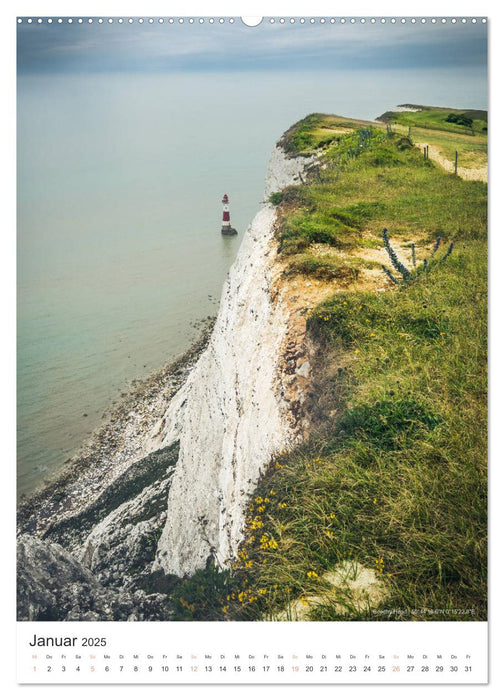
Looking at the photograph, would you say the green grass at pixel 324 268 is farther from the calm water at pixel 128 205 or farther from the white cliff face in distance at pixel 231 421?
the calm water at pixel 128 205

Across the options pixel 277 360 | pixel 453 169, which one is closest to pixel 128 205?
pixel 277 360

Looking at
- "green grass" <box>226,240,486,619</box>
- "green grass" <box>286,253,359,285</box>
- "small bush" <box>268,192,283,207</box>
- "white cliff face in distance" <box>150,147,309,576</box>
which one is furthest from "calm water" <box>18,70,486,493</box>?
"green grass" <box>226,240,486,619</box>

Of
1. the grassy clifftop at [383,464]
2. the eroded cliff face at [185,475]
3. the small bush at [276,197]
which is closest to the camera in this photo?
the grassy clifftop at [383,464]

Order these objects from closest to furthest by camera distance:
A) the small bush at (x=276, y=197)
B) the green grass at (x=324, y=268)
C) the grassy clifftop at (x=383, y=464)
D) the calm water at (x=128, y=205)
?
the grassy clifftop at (x=383, y=464) < the calm water at (x=128, y=205) < the green grass at (x=324, y=268) < the small bush at (x=276, y=197)

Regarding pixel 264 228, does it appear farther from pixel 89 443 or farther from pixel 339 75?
pixel 89 443
